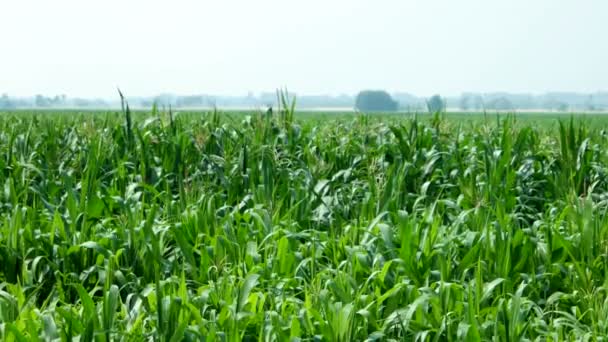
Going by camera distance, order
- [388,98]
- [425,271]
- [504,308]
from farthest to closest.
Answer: [388,98]
[425,271]
[504,308]

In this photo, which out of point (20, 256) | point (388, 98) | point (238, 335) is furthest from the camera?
point (388, 98)

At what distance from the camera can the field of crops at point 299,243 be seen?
3535 millimetres

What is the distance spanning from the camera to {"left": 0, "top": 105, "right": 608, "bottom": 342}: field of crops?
3535 millimetres

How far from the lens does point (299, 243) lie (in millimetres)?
4715

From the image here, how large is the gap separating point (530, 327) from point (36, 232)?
9.26 ft

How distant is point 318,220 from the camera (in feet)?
17.7

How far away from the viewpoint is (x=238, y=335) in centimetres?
323

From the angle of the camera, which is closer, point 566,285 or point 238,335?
point 238,335

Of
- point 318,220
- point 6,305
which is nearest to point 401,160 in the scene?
point 318,220

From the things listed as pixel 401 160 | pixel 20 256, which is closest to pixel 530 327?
pixel 20 256

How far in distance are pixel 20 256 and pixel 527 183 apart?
3949 mm

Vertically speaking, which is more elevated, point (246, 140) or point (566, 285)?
point (246, 140)

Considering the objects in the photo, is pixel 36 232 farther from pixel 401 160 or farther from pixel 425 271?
pixel 401 160

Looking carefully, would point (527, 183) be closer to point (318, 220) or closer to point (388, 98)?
point (318, 220)
